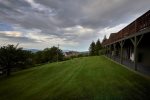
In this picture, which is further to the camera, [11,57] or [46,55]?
[46,55]

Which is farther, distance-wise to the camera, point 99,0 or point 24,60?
point 24,60

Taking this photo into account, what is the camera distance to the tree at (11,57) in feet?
81.4

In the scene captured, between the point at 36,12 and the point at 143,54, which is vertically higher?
the point at 36,12

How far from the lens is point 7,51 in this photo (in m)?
25.2

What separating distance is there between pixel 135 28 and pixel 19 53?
68.1ft

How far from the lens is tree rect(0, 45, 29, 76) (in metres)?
24.8

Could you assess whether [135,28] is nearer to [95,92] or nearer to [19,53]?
[95,92]

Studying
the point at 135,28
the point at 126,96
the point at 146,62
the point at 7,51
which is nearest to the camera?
the point at 126,96

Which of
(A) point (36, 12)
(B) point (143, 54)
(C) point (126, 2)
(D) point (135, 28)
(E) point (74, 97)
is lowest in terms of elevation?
(E) point (74, 97)

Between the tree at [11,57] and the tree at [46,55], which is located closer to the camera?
the tree at [11,57]

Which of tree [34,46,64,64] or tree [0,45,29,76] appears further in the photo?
tree [34,46,64,64]

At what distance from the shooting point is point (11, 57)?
25172mm

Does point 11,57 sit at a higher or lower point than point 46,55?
lower

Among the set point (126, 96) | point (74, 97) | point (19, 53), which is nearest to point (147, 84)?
point (126, 96)
